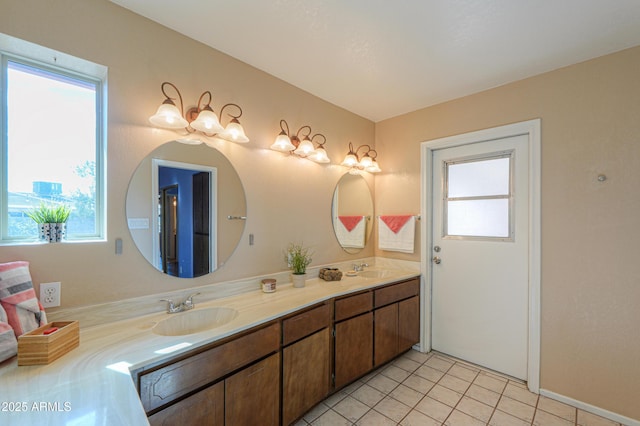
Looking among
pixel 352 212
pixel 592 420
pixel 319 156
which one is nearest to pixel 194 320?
pixel 319 156

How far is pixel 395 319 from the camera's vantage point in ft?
8.45

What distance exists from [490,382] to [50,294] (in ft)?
10.3

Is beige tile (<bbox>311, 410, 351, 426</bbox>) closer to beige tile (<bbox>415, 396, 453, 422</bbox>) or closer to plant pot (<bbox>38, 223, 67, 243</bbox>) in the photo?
beige tile (<bbox>415, 396, 453, 422</bbox>)

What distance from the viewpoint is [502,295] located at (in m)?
2.46

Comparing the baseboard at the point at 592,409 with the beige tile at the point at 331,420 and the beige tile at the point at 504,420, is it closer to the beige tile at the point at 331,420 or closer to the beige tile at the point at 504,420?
the beige tile at the point at 504,420

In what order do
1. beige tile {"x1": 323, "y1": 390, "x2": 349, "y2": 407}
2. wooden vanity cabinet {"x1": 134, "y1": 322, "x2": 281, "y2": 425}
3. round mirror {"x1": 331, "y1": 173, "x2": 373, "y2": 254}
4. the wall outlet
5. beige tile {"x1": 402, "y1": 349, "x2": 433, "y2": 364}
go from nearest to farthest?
wooden vanity cabinet {"x1": 134, "y1": 322, "x2": 281, "y2": 425}
the wall outlet
beige tile {"x1": 323, "y1": 390, "x2": 349, "y2": 407}
beige tile {"x1": 402, "y1": 349, "x2": 433, "y2": 364}
round mirror {"x1": 331, "y1": 173, "x2": 373, "y2": 254}

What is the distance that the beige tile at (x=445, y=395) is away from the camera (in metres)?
2.11

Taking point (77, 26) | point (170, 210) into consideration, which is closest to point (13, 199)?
point (170, 210)

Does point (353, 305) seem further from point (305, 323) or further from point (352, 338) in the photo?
point (305, 323)

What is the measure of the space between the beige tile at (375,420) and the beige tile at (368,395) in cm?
11

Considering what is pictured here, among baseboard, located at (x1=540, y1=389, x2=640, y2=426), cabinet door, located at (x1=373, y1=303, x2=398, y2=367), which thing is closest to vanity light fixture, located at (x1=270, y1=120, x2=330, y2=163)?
cabinet door, located at (x1=373, y1=303, x2=398, y2=367)

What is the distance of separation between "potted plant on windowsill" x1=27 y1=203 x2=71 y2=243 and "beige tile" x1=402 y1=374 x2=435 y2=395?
8.59 ft

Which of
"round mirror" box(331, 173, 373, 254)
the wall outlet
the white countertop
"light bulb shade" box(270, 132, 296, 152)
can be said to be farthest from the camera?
"round mirror" box(331, 173, 373, 254)

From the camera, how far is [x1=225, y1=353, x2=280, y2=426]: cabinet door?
140 centimetres
